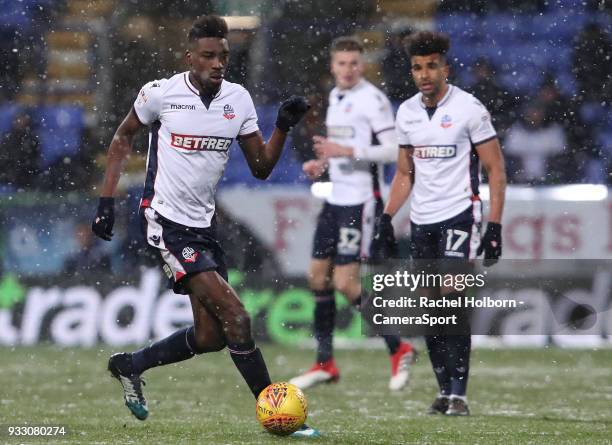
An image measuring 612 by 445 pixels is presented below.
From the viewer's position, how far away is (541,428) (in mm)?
6840

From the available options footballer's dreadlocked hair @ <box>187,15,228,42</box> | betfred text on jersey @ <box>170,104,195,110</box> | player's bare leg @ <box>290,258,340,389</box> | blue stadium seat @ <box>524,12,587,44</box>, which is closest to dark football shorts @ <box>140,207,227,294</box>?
betfred text on jersey @ <box>170,104,195,110</box>

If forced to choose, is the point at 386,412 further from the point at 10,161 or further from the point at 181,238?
the point at 10,161

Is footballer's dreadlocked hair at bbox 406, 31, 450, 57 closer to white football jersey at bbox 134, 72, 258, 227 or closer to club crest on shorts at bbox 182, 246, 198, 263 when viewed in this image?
white football jersey at bbox 134, 72, 258, 227

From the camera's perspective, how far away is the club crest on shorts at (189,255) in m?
6.45

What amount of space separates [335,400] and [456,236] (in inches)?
56.4

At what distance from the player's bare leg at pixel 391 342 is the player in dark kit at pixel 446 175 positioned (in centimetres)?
133

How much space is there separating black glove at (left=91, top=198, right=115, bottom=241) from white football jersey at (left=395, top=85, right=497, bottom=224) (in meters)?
2.13

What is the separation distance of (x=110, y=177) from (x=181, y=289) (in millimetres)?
651

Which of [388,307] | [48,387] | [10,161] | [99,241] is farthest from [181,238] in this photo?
[10,161]

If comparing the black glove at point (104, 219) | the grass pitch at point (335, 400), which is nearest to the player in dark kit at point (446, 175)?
the grass pitch at point (335, 400)

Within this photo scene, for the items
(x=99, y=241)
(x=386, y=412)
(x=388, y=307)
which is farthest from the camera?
(x=99, y=241)

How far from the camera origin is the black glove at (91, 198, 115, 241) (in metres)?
6.48

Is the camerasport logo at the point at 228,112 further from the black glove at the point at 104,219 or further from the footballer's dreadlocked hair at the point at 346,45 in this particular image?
the footballer's dreadlocked hair at the point at 346,45

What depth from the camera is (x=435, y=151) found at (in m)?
7.84
